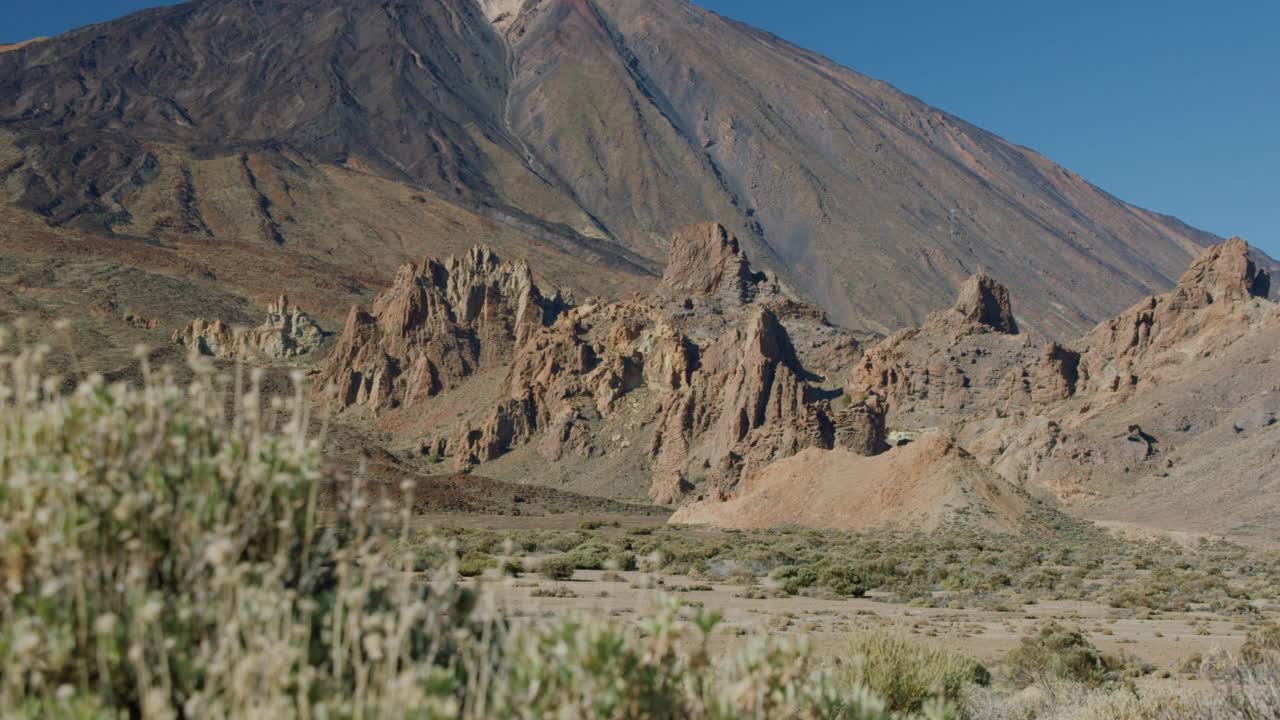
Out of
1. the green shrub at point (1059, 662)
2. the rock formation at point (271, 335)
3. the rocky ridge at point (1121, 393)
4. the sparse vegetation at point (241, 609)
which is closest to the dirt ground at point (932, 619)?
the green shrub at point (1059, 662)

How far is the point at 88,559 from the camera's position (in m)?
3.33

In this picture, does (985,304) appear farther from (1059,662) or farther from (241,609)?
(241,609)

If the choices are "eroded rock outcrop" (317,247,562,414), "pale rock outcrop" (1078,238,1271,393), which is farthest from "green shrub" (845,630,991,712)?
"eroded rock outcrop" (317,247,562,414)

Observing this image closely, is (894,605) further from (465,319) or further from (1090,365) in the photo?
(465,319)

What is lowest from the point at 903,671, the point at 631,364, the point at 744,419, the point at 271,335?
the point at 903,671

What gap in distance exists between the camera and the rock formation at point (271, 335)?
95125mm

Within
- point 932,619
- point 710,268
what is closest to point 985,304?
point 710,268

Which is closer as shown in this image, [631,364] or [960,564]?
[960,564]

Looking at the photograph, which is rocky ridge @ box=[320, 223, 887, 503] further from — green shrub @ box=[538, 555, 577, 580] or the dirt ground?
the dirt ground

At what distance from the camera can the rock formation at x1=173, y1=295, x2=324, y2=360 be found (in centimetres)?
9512

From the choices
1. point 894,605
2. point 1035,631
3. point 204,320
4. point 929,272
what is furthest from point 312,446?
point 929,272

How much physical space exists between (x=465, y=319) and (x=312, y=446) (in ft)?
298

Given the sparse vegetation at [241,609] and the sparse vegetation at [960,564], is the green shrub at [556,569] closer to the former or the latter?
the sparse vegetation at [960,564]

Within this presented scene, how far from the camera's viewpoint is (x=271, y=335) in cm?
10106
